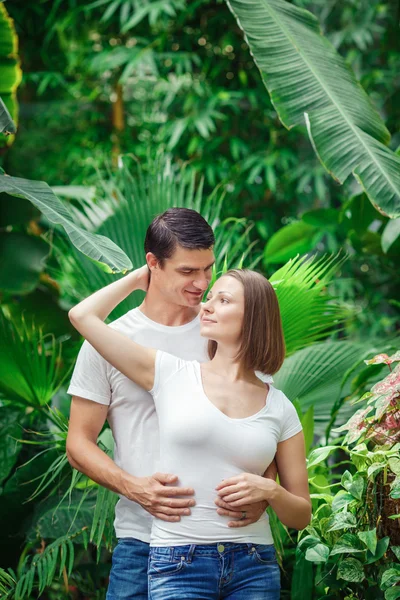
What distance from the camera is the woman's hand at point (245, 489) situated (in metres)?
1.64

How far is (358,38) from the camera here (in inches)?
190

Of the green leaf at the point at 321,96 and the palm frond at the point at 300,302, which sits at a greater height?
the green leaf at the point at 321,96

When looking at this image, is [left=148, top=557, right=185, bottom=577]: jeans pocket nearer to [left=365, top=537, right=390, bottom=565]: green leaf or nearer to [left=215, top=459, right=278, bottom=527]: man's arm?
[left=215, top=459, right=278, bottom=527]: man's arm

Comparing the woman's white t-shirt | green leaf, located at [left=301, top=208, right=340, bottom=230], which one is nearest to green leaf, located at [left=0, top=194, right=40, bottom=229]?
green leaf, located at [left=301, top=208, right=340, bottom=230]

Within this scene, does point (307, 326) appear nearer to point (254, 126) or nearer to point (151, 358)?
point (151, 358)

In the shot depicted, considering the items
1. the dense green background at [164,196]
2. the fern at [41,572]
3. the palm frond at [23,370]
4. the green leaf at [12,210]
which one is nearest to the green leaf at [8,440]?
the dense green background at [164,196]

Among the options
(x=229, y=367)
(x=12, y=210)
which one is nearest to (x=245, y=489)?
(x=229, y=367)

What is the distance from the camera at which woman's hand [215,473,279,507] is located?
164 centimetres

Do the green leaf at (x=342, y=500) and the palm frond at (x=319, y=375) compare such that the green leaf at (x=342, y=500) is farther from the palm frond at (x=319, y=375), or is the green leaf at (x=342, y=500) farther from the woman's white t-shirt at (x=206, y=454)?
the palm frond at (x=319, y=375)

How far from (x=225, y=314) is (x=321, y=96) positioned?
1.28 meters

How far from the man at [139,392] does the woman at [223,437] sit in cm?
12

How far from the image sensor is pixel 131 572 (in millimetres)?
1840

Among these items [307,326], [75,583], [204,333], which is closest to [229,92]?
[307,326]

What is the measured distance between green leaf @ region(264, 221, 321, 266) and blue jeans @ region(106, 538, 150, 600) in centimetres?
215
